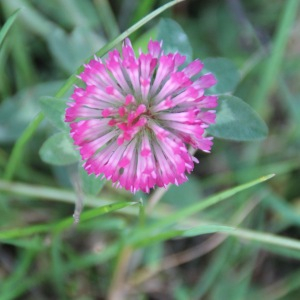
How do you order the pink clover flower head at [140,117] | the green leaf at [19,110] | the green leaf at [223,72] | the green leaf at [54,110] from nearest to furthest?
the pink clover flower head at [140,117], the green leaf at [54,110], the green leaf at [223,72], the green leaf at [19,110]

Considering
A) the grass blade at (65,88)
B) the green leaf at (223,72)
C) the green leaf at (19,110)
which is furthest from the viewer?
the green leaf at (19,110)

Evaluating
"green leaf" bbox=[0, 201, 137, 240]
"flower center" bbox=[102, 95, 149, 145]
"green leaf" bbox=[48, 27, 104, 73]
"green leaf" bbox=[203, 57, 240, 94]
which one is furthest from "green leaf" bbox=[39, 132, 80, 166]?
"green leaf" bbox=[48, 27, 104, 73]

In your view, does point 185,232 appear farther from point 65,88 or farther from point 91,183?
point 65,88

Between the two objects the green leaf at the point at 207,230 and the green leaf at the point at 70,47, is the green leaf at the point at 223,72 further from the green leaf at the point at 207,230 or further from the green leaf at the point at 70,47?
the green leaf at the point at 70,47

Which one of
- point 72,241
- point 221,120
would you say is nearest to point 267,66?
point 221,120

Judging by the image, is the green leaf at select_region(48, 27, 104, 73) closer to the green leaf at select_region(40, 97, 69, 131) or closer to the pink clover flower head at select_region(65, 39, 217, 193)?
the green leaf at select_region(40, 97, 69, 131)

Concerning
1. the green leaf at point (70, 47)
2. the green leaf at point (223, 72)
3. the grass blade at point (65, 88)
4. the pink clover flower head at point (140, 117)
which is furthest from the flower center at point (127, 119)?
the green leaf at point (70, 47)
